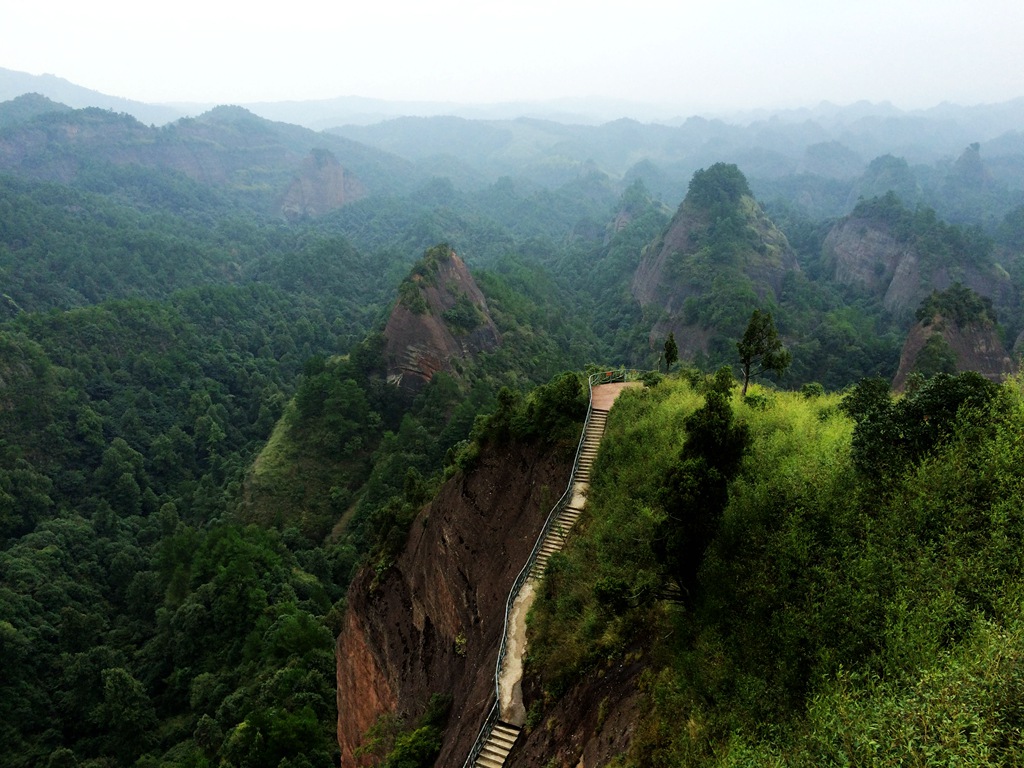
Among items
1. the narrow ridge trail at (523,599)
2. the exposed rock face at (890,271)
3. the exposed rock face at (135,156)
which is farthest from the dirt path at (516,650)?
the exposed rock face at (135,156)

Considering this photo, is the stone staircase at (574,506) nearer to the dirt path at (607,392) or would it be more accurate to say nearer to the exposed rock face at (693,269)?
the dirt path at (607,392)

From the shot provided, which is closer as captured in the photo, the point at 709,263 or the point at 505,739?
the point at 505,739

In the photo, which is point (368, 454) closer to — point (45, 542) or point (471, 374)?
point (471, 374)

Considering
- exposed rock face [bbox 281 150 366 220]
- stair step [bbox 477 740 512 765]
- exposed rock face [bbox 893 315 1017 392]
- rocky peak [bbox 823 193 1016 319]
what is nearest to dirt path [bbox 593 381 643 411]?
stair step [bbox 477 740 512 765]

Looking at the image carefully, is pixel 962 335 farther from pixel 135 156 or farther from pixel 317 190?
pixel 135 156

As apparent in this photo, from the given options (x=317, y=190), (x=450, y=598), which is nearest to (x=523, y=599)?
(x=450, y=598)

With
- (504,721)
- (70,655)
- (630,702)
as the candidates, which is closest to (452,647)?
(504,721)
